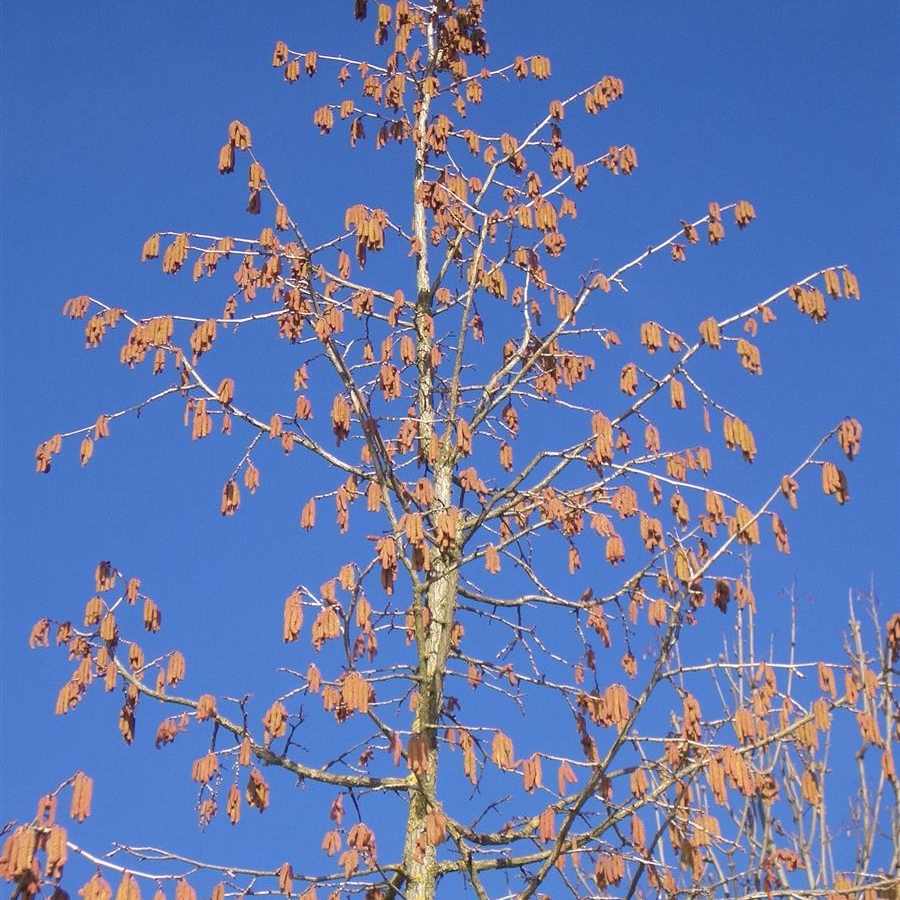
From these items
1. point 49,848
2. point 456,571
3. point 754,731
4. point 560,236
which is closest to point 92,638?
point 49,848

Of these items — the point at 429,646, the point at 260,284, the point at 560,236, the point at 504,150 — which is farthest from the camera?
the point at 504,150

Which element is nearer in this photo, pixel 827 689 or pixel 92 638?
pixel 827 689

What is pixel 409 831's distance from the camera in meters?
7.28

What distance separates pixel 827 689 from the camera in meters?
6.29

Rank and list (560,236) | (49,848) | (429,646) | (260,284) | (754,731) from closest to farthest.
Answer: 1. (49,848)
2. (754,731)
3. (429,646)
4. (260,284)
5. (560,236)

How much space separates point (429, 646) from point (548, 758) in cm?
123

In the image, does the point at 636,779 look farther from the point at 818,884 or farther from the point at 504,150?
the point at 504,150

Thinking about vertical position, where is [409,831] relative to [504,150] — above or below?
below

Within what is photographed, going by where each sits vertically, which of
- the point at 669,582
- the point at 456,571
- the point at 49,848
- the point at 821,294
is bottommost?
the point at 49,848

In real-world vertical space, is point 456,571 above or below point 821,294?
below

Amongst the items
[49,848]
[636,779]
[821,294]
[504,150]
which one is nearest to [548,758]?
[636,779]

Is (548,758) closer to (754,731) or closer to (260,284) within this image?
(754,731)

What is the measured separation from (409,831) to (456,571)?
1669mm

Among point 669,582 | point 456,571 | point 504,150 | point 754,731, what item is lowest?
point 754,731
